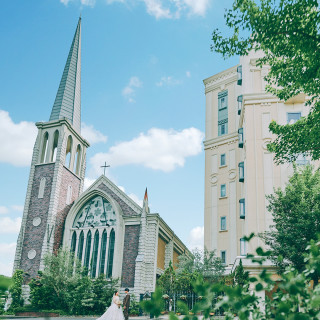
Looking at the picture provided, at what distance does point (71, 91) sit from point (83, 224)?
54.1 ft

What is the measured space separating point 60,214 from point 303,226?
23.0 m

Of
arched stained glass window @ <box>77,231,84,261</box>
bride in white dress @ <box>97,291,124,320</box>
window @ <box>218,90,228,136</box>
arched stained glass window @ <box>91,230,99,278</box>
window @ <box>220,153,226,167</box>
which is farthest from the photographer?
window @ <box>218,90,228,136</box>

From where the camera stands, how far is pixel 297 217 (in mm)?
19219

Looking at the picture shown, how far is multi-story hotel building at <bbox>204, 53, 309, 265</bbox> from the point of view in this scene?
2495 centimetres

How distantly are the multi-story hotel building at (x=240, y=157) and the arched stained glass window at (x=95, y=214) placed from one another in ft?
28.8

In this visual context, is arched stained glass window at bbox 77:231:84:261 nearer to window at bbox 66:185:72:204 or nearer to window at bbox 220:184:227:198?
window at bbox 66:185:72:204

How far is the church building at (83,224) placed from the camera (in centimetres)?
3153

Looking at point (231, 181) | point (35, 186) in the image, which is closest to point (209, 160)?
point (231, 181)

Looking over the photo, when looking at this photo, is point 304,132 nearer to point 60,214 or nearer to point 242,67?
point 242,67

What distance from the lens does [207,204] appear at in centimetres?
3447

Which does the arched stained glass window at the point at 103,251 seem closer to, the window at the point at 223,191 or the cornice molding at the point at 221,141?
the window at the point at 223,191

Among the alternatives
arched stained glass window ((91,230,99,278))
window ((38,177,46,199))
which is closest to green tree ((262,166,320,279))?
arched stained glass window ((91,230,99,278))

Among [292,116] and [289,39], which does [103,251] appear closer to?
[292,116]

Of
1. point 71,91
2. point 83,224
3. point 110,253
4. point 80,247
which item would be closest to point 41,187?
point 83,224
